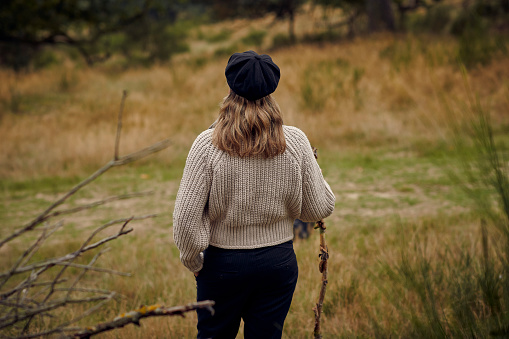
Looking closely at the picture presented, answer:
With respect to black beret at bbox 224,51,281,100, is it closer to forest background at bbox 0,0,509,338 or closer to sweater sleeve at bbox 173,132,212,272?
sweater sleeve at bbox 173,132,212,272

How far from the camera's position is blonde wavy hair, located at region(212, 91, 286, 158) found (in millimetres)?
2043

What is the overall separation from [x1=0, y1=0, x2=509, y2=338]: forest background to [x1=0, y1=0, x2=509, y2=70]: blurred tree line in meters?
0.09

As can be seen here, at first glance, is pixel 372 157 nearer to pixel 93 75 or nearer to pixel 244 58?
pixel 244 58

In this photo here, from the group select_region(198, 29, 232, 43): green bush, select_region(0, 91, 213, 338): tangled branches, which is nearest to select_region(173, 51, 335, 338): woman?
select_region(0, 91, 213, 338): tangled branches

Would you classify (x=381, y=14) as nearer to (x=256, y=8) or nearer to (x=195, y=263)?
(x=256, y=8)

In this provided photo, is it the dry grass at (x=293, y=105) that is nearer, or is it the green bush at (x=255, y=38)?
the dry grass at (x=293, y=105)

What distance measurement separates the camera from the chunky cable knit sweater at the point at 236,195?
2084mm

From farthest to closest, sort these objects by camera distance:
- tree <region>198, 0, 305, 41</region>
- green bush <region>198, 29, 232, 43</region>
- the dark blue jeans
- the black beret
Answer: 1. green bush <region>198, 29, 232, 43</region>
2. tree <region>198, 0, 305, 41</region>
3. the dark blue jeans
4. the black beret

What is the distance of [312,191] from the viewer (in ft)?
7.46

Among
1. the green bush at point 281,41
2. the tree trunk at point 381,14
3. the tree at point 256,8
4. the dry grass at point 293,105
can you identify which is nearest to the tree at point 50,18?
the dry grass at point 293,105

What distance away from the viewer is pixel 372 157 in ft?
27.1

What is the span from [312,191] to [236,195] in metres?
0.39

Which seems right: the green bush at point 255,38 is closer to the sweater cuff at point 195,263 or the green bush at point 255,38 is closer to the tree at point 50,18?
the tree at point 50,18

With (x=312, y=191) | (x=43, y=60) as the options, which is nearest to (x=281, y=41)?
(x=43, y=60)
